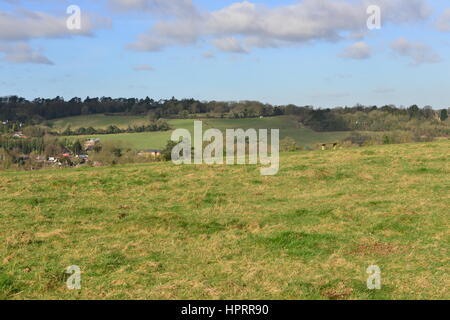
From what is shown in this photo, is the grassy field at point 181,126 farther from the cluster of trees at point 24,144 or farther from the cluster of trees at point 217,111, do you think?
the cluster of trees at point 24,144

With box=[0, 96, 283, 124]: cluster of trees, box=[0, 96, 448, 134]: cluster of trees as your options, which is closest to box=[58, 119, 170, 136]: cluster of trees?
box=[0, 96, 448, 134]: cluster of trees

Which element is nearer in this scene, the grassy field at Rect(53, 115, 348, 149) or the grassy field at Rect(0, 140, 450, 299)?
the grassy field at Rect(0, 140, 450, 299)

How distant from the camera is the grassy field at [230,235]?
7832mm

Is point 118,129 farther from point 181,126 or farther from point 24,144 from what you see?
point 24,144

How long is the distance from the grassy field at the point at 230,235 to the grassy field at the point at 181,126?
61.7m

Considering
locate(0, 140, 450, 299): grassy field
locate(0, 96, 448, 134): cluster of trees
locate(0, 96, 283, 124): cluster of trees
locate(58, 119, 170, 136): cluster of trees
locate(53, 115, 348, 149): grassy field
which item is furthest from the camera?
locate(0, 96, 283, 124): cluster of trees

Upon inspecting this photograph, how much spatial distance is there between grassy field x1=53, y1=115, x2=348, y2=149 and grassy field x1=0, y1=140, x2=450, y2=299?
61714 mm

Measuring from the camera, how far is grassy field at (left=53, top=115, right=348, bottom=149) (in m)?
87.5

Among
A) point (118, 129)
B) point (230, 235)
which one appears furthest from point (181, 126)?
point (230, 235)

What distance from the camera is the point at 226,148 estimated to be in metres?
41.8

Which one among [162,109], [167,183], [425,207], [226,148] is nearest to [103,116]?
[162,109]

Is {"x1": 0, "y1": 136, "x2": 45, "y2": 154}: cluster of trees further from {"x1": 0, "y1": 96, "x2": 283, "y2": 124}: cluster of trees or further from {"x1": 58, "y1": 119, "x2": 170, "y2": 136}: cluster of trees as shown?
{"x1": 0, "y1": 96, "x2": 283, "y2": 124}: cluster of trees
